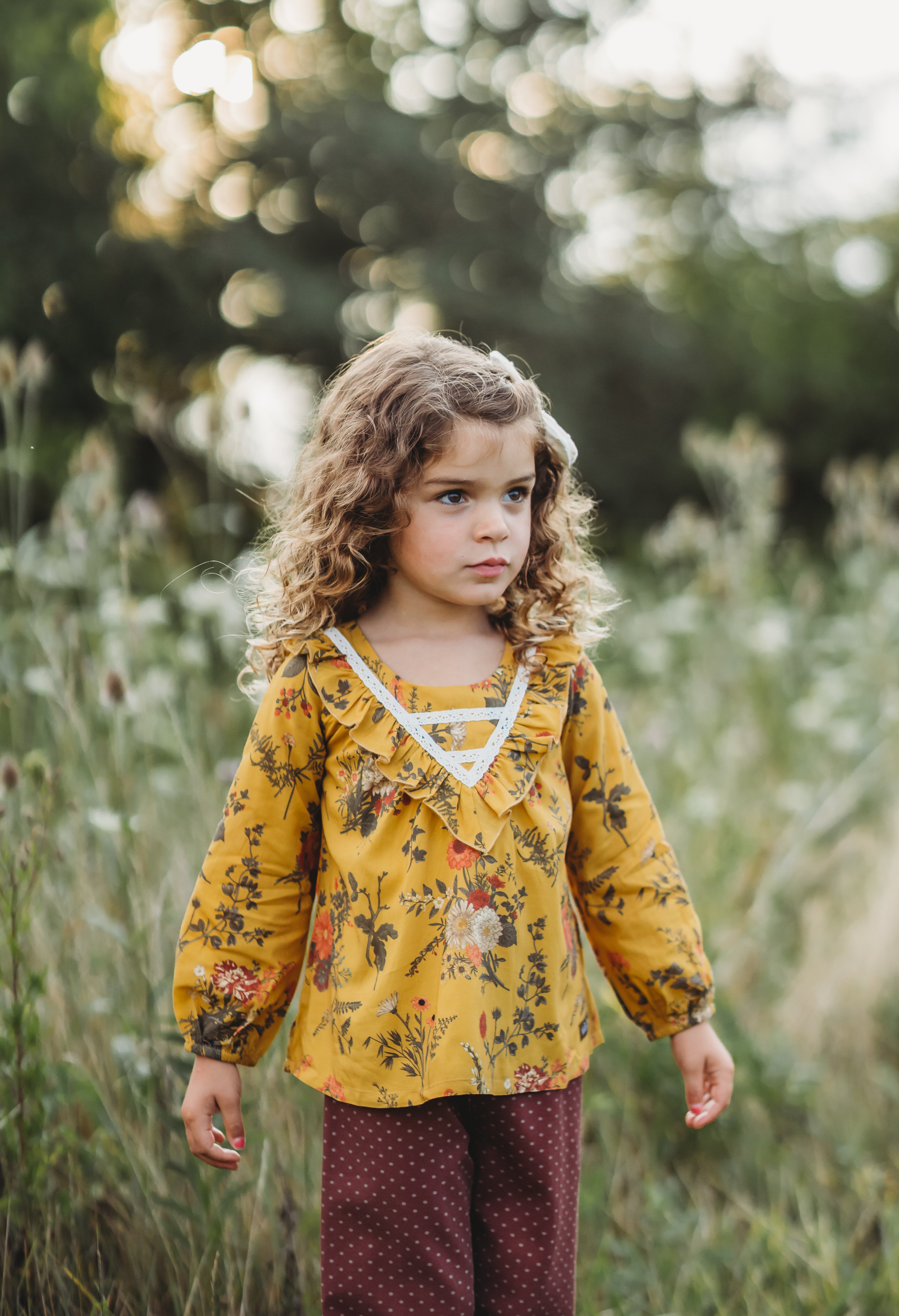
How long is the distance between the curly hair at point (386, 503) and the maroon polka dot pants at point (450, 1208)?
630 mm

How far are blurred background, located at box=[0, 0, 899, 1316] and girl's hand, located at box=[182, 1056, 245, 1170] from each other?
0.22 m

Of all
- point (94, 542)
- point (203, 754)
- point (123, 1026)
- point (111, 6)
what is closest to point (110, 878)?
point (123, 1026)

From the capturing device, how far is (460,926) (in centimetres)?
132

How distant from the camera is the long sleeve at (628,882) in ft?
4.84

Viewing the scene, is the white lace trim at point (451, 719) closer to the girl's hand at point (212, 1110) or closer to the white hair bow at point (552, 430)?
the white hair bow at point (552, 430)

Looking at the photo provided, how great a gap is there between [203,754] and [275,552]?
4.14 feet

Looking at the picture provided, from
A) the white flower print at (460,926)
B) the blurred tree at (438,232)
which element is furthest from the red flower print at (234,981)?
the blurred tree at (438,232)

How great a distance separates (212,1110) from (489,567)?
2.68 ft

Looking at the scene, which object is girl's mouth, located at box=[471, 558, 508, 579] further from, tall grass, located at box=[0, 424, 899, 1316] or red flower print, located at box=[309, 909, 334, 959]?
tall grass, located at box=[0, 424, 899, 1316]

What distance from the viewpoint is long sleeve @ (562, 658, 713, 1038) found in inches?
58.1

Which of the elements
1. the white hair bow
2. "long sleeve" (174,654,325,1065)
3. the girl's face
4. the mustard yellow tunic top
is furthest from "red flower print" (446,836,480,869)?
the white hair bow

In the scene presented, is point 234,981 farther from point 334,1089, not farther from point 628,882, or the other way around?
point 628,882

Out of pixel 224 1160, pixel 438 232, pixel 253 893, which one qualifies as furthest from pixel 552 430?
pixel 438 232

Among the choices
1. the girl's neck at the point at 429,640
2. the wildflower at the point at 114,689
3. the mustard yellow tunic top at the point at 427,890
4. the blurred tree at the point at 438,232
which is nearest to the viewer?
the mustard yellow tunic top at the point at 427,890
